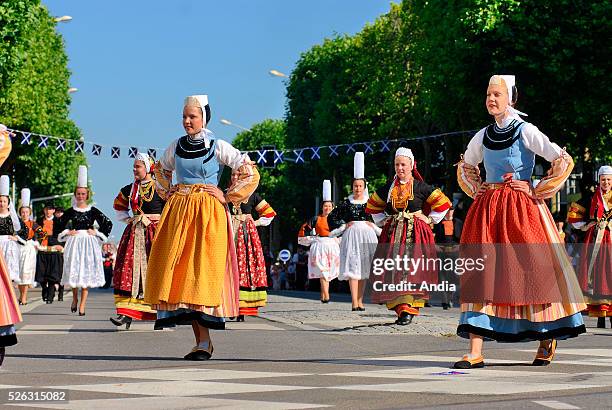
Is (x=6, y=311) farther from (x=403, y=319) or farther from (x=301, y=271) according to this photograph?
(x=301, y=271)

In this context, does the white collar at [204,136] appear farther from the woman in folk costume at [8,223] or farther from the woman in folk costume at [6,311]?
the woman in folk costume at [8,223]

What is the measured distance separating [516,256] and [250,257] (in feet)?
24.0

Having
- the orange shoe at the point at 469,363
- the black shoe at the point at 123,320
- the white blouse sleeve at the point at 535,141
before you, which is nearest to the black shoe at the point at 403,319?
the black shoe at the point at 123,320

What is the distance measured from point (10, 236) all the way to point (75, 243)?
364 centimetres

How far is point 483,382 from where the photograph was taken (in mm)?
8961

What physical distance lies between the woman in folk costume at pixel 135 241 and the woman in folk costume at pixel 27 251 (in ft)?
36.3

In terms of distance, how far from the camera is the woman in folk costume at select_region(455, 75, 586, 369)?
10430 millimetres

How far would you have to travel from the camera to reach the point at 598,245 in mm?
18281

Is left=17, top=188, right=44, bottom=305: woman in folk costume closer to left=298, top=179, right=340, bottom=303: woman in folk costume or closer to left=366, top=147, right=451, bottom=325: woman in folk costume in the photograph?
left=298, top=179, right=340, bottom=303: woman in folk costume

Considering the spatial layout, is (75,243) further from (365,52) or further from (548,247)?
(365,52)

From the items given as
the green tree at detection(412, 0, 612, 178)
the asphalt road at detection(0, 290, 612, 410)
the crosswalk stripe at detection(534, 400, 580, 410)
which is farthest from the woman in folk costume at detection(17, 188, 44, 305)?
the crosswalk stripe at detection(534, 400, 580, 410)

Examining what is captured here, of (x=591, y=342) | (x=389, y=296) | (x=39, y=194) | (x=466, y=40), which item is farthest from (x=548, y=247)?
(x=39, y=194)

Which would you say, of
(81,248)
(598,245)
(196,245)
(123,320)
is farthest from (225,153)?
(81,248)

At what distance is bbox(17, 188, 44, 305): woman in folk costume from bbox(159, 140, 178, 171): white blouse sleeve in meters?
15.8
